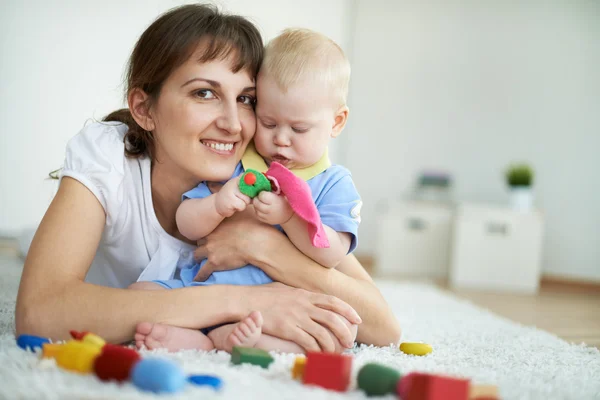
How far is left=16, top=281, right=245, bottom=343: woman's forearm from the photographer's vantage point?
4.04 ft

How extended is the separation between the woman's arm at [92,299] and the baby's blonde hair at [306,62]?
0.50 meters

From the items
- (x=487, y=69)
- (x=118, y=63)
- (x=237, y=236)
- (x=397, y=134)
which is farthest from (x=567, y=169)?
(x=237, y=236)

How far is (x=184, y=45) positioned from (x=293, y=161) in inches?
14.8

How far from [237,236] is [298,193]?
9.0 inches

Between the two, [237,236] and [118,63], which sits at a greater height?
[118,63]

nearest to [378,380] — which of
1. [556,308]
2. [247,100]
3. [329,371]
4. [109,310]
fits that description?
[329,371]

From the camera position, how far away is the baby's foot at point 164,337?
1.23m

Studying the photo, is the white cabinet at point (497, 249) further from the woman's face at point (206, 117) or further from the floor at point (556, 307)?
the woman's face at point (206, 117)

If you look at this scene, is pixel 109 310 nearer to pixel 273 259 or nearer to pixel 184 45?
pixel 273 259

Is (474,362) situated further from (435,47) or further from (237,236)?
(435,47)

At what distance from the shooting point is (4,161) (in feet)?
12.6

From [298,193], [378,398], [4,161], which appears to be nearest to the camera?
[378,398]

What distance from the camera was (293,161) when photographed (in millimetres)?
1467

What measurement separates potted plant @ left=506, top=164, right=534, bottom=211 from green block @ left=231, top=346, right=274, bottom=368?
10.4 ft
